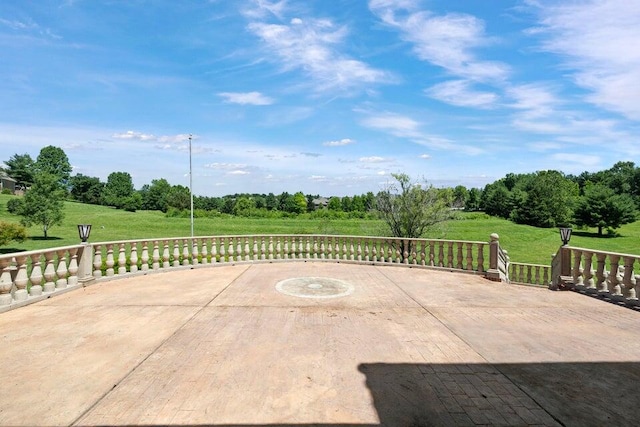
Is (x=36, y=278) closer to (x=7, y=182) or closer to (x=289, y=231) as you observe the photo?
(x=289, y=231)

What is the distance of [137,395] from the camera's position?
344 centimetres

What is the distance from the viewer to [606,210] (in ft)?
174

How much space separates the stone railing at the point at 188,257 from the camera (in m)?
6.85

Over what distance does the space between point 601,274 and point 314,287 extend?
21.0 ft

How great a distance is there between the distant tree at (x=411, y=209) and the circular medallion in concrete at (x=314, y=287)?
16563 mm

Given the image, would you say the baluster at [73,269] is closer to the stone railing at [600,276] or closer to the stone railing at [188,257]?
the stone railing at [188,257]

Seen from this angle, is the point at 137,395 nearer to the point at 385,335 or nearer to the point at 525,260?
the point at 385,335

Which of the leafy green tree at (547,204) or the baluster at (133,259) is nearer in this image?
the baluster at (133,259)

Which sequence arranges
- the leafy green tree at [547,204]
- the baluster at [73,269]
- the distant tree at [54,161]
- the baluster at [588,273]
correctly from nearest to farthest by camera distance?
the baluster at [588,273], the baluster at [73,269], the leafy green tree at [547,204], the distant tree at [54,161]

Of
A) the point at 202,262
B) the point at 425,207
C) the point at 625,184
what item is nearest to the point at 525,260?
the point at 425,207

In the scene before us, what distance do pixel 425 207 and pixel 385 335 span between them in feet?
68.5

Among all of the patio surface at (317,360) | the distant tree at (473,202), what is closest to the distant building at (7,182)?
the patio surface at (317,360)

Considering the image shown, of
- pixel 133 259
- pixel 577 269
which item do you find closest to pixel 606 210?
pixel 577 269

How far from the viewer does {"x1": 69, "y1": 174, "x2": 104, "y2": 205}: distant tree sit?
8569 cm
